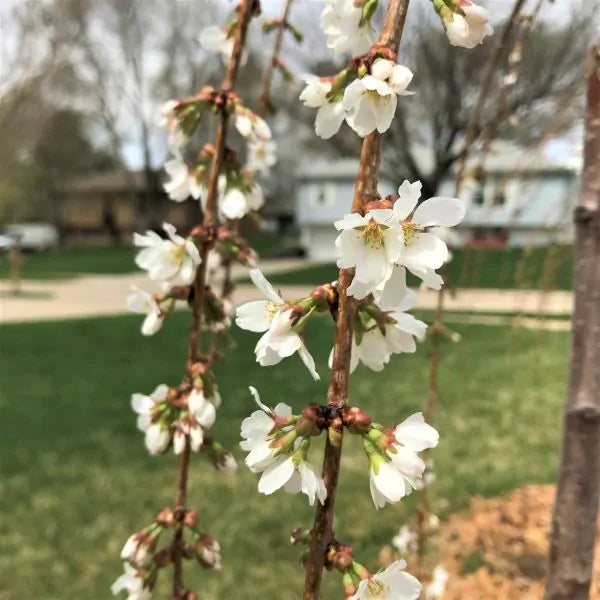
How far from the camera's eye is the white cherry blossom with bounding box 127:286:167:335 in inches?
49.7

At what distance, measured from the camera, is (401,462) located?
78 centimetres

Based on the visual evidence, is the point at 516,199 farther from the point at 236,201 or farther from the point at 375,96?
the point at 375,96

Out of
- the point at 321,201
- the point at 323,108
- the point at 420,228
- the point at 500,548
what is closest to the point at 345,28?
the point at 323,108

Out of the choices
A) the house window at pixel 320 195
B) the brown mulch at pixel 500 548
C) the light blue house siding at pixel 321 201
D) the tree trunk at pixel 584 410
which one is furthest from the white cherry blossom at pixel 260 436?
the house window at pixel 320 195

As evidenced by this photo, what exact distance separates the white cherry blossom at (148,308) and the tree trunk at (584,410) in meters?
0.80

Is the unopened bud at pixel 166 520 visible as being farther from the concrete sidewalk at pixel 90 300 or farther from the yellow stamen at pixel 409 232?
the concrete sidewalk at pixel 90 300

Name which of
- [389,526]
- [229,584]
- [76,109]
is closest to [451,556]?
[389,526]

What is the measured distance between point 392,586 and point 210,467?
364cm

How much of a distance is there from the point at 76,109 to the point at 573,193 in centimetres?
2634

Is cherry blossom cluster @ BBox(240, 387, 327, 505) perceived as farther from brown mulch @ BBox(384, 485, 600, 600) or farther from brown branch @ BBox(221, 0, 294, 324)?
brown mulch @ BBox(384, 485, 600, 600)

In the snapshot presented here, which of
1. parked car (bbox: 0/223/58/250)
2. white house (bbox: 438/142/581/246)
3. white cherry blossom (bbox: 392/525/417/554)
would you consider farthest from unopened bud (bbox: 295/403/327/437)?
parked car (bbox: 0/223/58/250)

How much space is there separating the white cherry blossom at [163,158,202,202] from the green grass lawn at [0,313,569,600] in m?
1.48

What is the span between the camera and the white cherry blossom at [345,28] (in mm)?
852

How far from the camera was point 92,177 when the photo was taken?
47.9 meters
